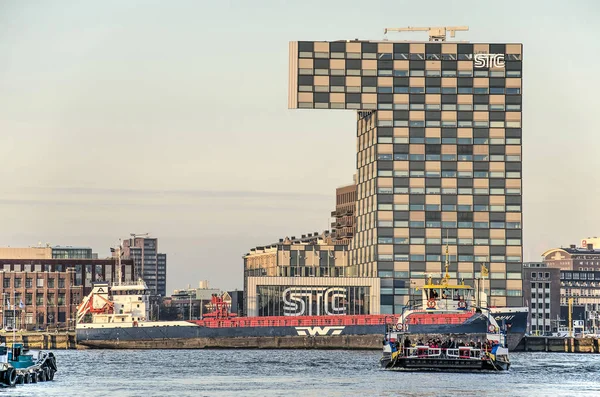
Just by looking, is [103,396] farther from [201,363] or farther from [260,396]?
[201,363]

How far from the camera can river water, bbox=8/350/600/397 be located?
120m

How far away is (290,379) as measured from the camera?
136 metres

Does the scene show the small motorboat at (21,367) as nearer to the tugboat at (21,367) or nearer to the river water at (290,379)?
the tugboat at (21,367)

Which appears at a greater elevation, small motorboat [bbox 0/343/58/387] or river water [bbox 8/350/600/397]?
small motorboat [bbox 0/343/58/387]

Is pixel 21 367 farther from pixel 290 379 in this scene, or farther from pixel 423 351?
pixel 423 351

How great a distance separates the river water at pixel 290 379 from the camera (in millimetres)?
119750

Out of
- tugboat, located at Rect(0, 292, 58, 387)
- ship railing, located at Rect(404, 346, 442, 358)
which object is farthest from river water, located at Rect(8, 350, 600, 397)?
ship railing, located at Rect(404, 346, 442, 358)

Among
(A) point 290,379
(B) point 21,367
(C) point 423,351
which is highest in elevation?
(C) point 423,351

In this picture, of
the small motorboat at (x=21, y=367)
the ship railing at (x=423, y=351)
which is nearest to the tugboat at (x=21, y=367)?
the small motorboat at (x=21, y=367)

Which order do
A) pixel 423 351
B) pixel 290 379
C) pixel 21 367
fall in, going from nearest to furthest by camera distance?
pixel 21 367
pixel 290 379
pixel 423 351

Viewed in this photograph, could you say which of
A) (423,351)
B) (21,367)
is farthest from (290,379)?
(21,367)

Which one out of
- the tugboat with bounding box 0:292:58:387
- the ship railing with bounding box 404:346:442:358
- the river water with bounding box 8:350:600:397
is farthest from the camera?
the ship railing with bounding box 404:346:442:358

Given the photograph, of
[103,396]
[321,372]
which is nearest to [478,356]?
[321,372]

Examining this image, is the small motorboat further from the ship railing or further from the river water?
the ship railing
